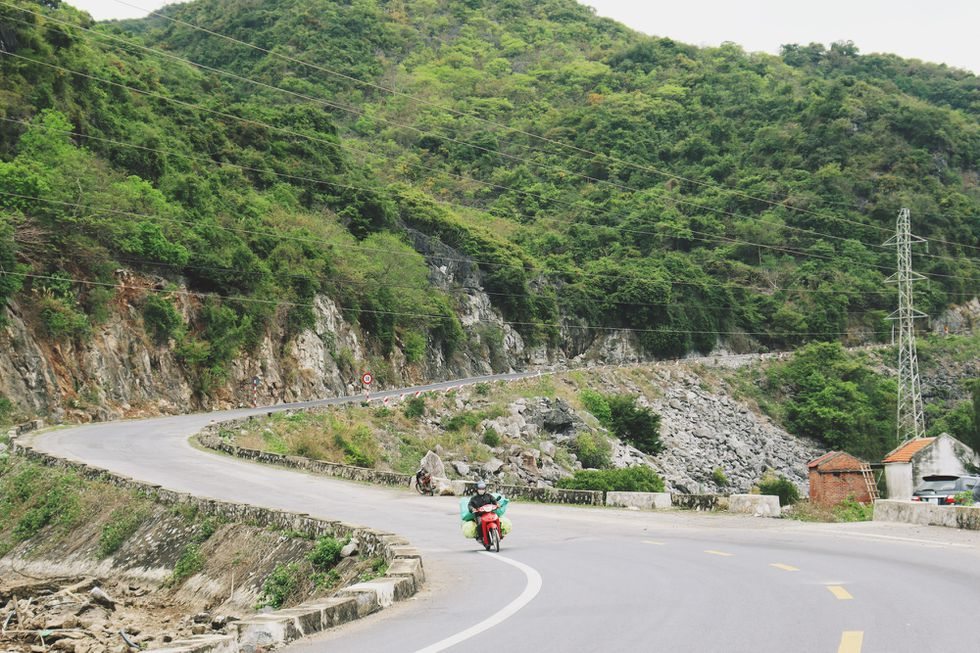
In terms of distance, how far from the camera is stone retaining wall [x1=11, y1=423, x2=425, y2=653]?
25.6 feet

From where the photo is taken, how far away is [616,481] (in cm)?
3775

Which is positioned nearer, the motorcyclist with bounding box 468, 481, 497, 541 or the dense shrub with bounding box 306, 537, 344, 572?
the dense shrub with bounding box 306, 537, 344, 572

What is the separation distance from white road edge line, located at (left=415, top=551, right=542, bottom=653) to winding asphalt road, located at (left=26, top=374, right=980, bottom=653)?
0.09 ft

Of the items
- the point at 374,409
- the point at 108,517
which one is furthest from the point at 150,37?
the point at 108,517

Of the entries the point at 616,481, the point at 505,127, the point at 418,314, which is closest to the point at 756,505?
the point at 616,481

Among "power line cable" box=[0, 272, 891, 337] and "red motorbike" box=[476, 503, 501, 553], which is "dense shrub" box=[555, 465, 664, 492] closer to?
"red motorbike" box=[476, 503, 501, 553]

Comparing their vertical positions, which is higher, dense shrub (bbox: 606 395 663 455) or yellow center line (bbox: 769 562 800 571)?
dense shrub (bbox: 606 395 663 455)

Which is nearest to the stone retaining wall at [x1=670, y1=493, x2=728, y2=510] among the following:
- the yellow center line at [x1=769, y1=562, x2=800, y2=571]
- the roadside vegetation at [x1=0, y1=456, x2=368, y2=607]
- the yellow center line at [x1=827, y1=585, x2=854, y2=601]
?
the yellow center line at [x1=769, y1=562, x2=800, y2=571]

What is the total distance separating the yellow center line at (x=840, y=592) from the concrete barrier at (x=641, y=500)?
13.1 metres

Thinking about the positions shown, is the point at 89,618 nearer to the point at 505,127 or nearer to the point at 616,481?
Answer: the point at 616,481

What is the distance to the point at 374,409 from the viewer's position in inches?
1959

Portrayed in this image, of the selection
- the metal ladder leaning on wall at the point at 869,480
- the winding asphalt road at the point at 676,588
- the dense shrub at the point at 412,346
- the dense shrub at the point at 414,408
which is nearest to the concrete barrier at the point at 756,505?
the winding asphalt road at the point at 676,588

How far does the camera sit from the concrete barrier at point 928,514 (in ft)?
54.3

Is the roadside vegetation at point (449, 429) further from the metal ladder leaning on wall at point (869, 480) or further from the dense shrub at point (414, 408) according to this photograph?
the metal ladder leaning on wall at point (869, 480)
